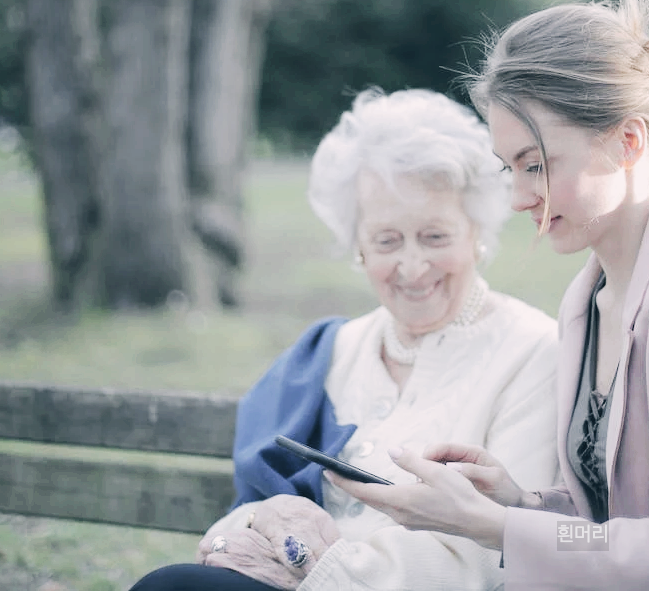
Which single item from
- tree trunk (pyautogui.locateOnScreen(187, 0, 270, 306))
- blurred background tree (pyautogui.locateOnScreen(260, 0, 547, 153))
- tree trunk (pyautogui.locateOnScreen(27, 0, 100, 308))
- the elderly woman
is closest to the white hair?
the elderly woman

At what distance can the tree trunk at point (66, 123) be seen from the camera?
9.55 meters

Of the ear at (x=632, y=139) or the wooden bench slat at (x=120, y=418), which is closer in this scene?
the ear at (x=632, y=139)

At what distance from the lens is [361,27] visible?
2355cm

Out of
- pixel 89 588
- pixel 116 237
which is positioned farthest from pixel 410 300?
pixel 116 237

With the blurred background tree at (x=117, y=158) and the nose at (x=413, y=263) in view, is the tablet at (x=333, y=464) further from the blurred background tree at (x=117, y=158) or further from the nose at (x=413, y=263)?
the blurred background tree at (x=117, y=158)

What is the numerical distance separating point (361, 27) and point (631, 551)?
2214 centimetres

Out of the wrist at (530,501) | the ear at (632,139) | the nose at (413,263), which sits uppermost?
the ear at (632,139)

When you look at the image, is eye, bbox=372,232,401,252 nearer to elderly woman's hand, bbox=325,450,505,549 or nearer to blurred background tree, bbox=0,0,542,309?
elderly woman's hand, bbox=325,450,505,549

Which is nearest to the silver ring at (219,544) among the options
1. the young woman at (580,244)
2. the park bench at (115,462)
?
the young woman at (580,244)

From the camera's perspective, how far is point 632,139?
253cm

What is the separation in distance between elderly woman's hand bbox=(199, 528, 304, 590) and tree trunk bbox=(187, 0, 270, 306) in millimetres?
7902

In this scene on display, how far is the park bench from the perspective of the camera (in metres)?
3.60

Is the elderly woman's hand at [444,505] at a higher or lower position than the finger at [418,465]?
lower

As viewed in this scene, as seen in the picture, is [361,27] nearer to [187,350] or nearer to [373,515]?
[187,350]
